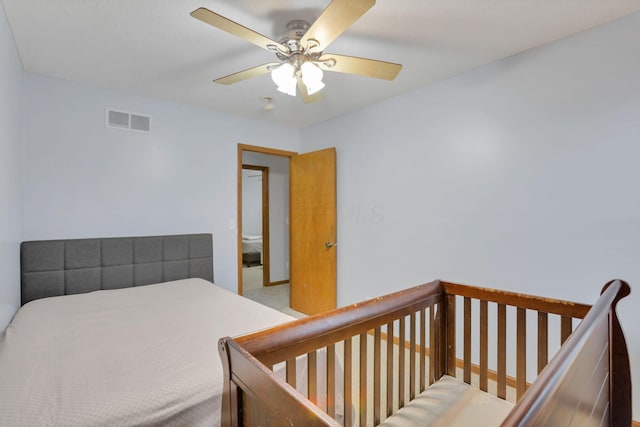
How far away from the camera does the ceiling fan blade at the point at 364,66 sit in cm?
168

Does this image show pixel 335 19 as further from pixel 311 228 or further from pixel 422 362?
pixel 311 228

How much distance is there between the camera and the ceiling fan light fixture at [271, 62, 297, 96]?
5.50 feet

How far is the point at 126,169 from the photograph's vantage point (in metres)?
2.79

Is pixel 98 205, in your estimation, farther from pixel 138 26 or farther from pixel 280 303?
pixel 280 303

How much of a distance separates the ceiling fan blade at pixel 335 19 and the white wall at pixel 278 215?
3.81 m

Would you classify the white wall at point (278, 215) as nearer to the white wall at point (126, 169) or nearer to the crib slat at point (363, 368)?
the white wall at point (126, 169)

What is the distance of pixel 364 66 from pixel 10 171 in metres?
2.20

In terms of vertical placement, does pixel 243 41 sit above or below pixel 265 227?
above

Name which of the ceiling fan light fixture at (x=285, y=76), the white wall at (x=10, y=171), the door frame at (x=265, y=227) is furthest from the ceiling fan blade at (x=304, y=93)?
the door frame at (x=265, y=227)

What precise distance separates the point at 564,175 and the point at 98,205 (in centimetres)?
349

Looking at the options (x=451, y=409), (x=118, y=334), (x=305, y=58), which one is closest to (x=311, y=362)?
(x=451, y=409)

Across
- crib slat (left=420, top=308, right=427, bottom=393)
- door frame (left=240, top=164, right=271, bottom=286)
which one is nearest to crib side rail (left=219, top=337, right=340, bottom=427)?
crib slat (left=420, top=308, right=427, bottom=393)

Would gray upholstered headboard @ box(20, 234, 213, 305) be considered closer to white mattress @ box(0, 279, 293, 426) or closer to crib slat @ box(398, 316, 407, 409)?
white mattress @ box(0, 279, 293, 426)

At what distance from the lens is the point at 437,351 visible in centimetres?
160
